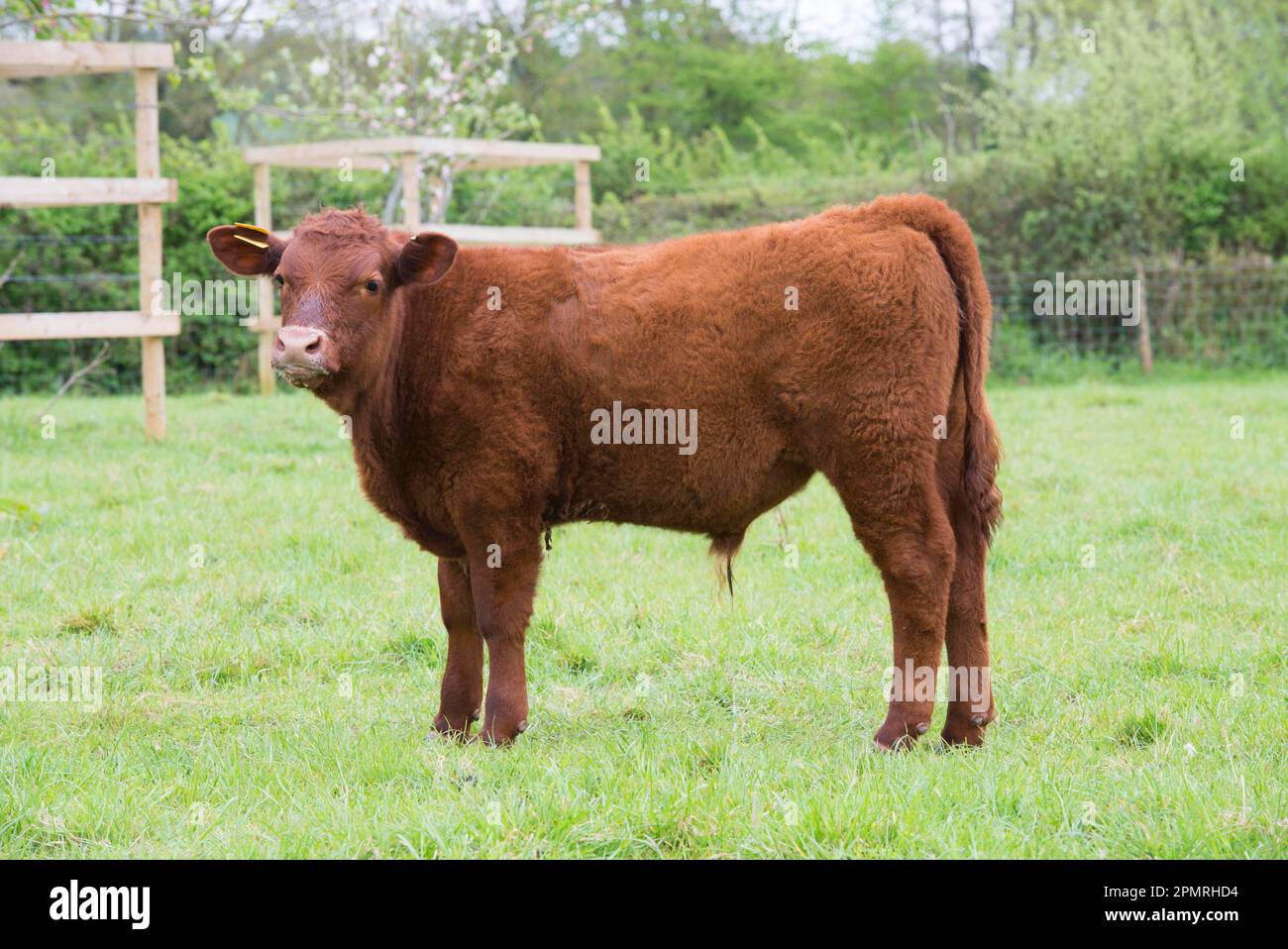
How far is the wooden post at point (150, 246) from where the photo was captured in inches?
438

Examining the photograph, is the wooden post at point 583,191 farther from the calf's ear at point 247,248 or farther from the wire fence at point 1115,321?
the calf's ear at point 247,248

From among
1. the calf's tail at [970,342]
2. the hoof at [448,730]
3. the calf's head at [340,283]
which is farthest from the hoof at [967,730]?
the calf's head at [340,283]

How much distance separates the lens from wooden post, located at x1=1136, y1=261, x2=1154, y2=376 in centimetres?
1688

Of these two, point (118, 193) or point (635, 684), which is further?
point (118, 193)

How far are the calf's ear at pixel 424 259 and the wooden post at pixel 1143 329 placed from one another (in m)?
14.0

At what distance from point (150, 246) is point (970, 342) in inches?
336

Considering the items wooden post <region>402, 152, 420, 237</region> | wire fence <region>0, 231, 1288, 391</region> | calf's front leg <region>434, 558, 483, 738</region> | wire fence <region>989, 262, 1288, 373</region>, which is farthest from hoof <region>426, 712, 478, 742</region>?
wire fence <region>989, 262, 1288, 373</region>

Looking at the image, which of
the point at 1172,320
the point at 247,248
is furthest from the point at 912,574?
the point at 1172,320

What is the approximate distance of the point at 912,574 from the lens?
15.0ft

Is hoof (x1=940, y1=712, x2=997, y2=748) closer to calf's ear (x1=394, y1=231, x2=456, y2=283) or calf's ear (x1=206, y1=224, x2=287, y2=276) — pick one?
calf's ear (x1=394, y1=231, x2=456, y2=283)

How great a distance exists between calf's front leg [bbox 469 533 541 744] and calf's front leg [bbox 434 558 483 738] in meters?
0.23

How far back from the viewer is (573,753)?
4.41 m

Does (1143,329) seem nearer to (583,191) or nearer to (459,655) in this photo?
(583,191)

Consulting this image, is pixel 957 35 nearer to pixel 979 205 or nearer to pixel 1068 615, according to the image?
pixel 979 205
